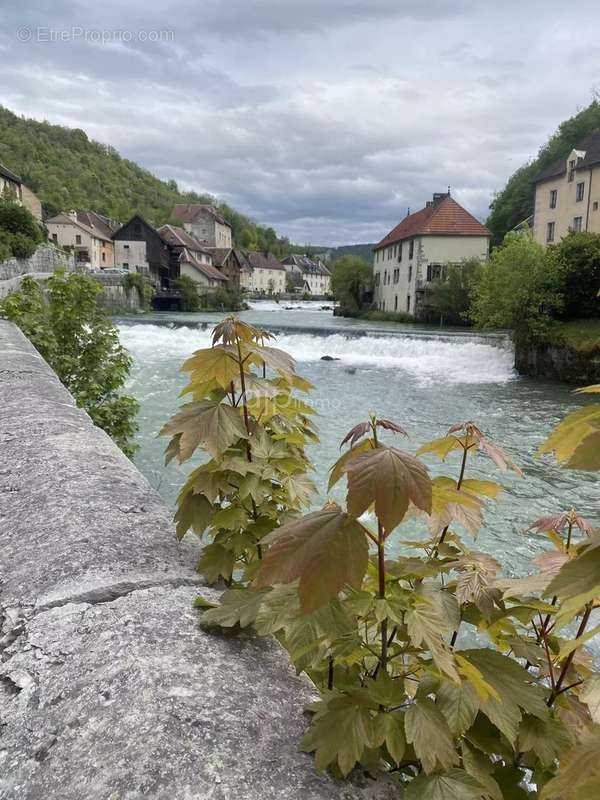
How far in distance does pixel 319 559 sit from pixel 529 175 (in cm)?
7509

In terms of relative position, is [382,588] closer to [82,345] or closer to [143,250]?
[82,345]

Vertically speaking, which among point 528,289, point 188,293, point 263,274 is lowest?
point 528,289

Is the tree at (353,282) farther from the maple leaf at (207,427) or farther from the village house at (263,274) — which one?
the maple leaf at (207,427)

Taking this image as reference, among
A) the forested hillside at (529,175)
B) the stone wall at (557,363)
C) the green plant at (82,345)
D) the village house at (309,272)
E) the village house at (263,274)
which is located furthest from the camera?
the village house at (309,272)

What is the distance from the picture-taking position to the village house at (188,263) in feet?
244

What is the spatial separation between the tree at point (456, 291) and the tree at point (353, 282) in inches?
660

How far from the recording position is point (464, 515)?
147cm

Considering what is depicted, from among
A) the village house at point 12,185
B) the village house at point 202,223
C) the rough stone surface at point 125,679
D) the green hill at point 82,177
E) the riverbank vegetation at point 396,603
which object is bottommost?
the rough stone surface at point 125,679

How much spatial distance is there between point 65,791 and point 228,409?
96 cm

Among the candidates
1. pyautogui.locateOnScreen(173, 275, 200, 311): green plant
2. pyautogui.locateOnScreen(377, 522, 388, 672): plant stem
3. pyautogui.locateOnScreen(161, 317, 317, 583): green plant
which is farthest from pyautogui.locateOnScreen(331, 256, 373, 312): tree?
pyautogui.locateOnScreen(377, 522, 388, 672): plant stem

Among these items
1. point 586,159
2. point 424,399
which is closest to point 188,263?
point 586,159

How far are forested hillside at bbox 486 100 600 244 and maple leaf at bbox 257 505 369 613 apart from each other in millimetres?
63306

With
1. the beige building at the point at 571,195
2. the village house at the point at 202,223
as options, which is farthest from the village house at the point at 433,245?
the village house at the point at 202,223

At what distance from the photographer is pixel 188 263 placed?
74.1 meters
